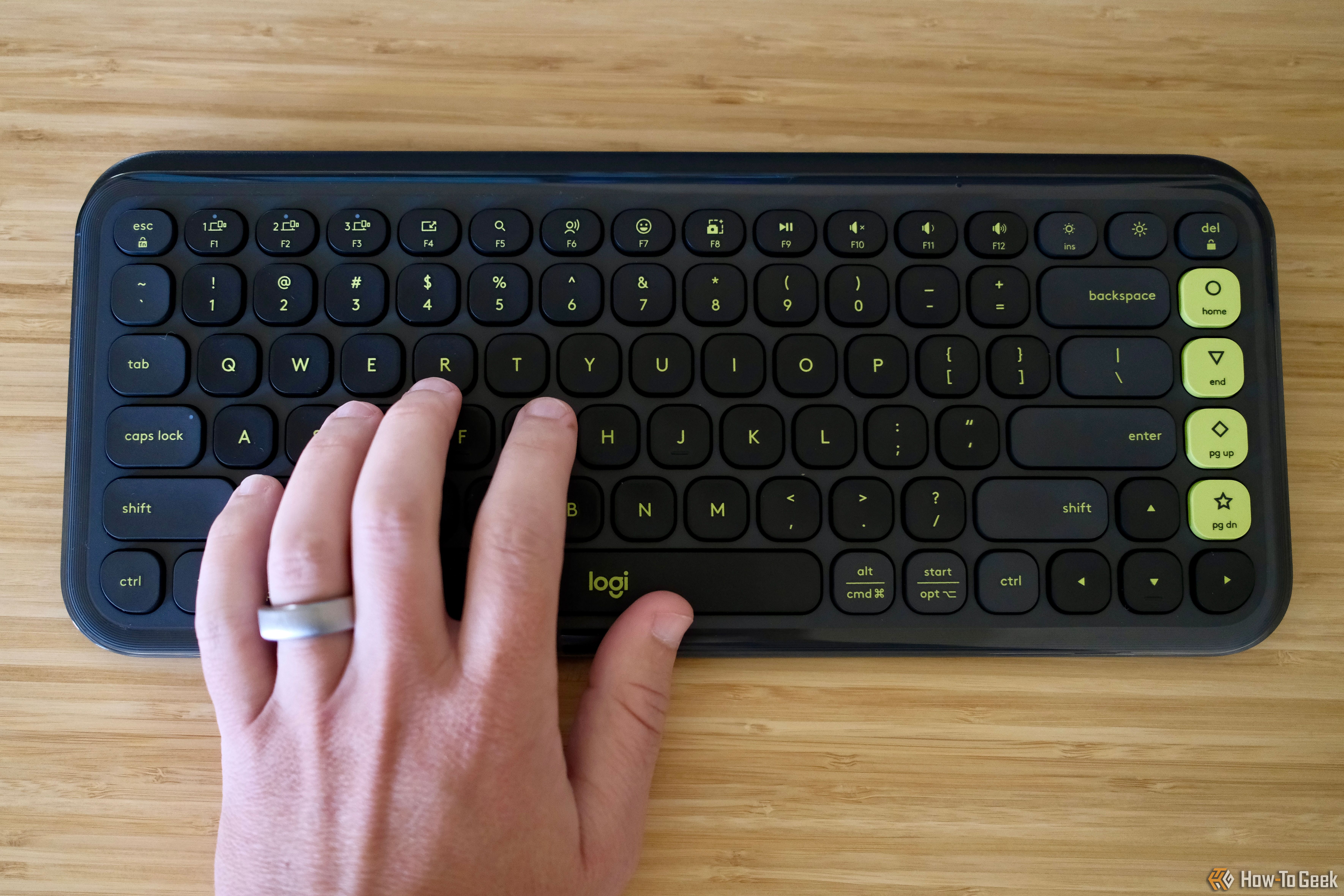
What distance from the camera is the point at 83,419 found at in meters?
0.46

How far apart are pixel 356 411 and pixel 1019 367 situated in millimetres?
378

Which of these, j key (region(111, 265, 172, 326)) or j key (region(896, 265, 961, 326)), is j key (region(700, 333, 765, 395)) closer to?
j key (region(896, 265, 961, 326))

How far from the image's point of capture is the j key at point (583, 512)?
45cm

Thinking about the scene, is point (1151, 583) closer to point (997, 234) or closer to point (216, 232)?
point (997, 234)

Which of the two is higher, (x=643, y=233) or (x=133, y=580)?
(x=643, y=233)

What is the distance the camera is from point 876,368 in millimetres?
465

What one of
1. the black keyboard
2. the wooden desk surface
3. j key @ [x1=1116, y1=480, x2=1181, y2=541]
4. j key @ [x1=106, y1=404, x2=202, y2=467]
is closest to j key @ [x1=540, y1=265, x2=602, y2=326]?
the black keyboard

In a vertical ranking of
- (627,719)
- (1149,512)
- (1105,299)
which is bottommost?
(627,719)

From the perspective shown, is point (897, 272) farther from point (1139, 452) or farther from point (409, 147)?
point (409, 147)

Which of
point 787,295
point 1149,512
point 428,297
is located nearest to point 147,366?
point 428,297

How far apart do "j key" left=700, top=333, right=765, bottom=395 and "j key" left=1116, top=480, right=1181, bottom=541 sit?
0.72ft

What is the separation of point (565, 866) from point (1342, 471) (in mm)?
520

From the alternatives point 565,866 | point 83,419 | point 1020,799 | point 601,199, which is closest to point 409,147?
point 601,199

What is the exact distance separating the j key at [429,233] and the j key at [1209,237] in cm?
43
